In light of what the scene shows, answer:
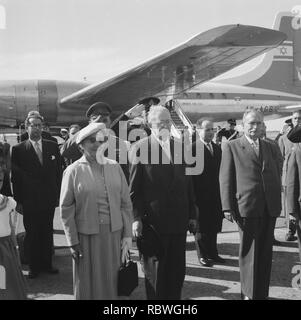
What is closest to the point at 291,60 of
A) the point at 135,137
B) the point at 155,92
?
the point at 155,92

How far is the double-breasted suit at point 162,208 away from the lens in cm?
315

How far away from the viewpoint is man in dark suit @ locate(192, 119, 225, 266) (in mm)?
4867

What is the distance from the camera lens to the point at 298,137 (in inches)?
153

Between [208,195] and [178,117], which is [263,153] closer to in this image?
[208,195]

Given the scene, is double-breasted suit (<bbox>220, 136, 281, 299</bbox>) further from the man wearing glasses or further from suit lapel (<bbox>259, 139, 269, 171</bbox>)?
the man wearing glasses

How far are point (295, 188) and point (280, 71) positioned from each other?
17917 millimetres

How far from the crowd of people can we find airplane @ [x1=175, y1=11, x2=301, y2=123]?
525 inches

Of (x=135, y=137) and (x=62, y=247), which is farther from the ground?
(x=135, y=137)

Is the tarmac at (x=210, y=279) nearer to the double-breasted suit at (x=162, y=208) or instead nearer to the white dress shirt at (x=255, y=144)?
the double-breasted suit at (x=162, y=208)

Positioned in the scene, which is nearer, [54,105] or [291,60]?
[54,105]

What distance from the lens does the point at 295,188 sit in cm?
399

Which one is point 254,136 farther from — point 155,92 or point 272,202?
point 155,92

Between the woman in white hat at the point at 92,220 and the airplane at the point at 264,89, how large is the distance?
14547 millimetres

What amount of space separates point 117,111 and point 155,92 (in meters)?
1.22
